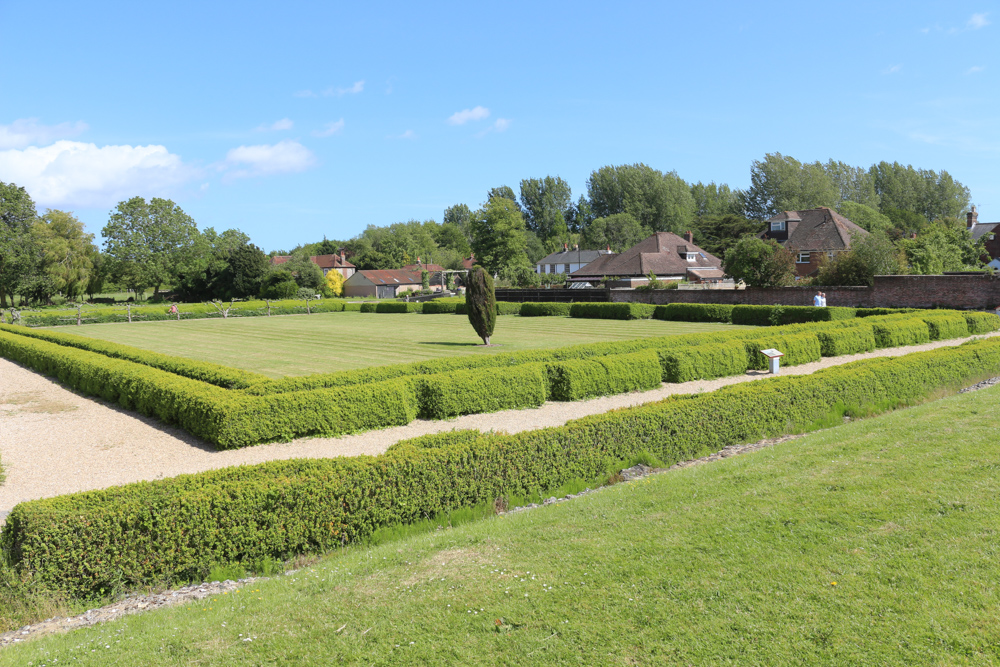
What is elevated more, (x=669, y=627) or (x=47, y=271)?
(x=47, y=271)

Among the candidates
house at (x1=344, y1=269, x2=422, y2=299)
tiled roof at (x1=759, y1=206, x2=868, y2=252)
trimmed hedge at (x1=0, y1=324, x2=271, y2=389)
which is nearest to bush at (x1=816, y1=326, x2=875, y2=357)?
trimmed hedge at (x1=0, y1=324, x2=271, y2=389)

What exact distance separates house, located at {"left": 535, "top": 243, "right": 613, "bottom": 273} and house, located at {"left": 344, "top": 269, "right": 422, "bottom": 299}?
1829cm

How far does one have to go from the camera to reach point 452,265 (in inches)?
4503

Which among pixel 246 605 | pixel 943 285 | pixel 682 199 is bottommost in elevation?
pixel 246 605

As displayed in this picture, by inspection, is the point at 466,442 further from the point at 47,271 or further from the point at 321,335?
the point at 47,271

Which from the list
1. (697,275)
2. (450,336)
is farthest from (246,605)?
(697,275)

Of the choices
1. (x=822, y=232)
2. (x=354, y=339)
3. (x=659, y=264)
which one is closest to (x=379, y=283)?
(x=659, y=264)

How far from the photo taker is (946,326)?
2294cm

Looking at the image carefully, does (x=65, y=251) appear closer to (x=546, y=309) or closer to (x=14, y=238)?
A: (x=14, y=238)

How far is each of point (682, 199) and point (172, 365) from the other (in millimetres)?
90067

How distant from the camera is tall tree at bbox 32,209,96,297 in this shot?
66.9m

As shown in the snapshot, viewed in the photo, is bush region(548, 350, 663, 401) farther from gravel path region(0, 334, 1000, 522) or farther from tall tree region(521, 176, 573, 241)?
tall tree region(521, 176, 573, 241)

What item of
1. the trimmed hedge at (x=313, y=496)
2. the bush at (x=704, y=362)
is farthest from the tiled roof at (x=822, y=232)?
the trimmed hedge at (x=313, y=496)

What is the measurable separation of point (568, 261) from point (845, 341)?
229 ft
